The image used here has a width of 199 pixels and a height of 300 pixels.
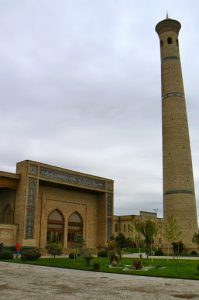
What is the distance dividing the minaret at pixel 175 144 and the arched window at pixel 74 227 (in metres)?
9.47

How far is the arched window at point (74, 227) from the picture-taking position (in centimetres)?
3759

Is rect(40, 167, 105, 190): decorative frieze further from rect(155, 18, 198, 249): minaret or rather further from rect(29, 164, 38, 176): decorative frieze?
rect(155, 18, 198, 249): minaret

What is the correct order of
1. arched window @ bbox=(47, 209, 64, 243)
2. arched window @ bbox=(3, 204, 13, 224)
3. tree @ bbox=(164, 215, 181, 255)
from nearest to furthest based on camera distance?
1. tree @ bbox=(164, 215, 181, 255)
2. arched window @ bbox=(3, 204, 13, 224)
3. arched window @ bbox=(47, 209, 64, 243)

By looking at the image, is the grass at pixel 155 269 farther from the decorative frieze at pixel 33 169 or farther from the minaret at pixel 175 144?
the minaret at pixel 175 144

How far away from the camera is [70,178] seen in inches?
1432

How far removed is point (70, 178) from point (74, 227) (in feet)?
19.0

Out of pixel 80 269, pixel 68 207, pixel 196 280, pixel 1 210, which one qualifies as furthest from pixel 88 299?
pixel 68 207

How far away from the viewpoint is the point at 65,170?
118 ft

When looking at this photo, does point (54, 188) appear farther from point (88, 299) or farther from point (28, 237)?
point (88, 299)

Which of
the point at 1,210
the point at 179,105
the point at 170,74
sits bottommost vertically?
the point at 1,210

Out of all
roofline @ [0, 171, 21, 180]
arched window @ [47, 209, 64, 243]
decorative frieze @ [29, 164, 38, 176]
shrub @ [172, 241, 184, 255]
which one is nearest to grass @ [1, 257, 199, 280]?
roofline @ [0, 171, 21, 180]

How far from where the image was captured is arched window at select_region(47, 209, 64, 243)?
115 feet

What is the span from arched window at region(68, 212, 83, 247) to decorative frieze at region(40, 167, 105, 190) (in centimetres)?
367

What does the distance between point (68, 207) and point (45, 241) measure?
4585 millimetres
